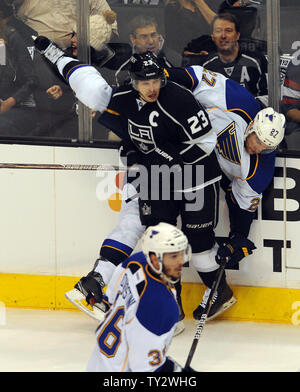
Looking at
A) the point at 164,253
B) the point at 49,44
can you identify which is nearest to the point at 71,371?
the point at 164,253

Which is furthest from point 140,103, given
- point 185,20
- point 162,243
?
point 162,243

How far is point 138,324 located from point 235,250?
1371 mm

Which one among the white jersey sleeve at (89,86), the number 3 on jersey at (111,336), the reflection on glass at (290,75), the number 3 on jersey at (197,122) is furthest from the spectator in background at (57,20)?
the number 3 on jersey at (111,336)

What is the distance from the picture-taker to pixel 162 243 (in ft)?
11.4

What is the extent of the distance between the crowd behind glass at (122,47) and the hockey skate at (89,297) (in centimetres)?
69

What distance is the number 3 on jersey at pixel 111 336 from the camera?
11.5 ft

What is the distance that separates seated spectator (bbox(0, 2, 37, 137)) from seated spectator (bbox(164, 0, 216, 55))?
0.71m

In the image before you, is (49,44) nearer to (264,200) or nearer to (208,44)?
(208,44)

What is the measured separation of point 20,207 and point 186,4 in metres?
1.27

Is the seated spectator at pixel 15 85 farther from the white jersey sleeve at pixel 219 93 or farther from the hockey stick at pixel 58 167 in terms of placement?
the white jersey sleeve at pixel 219 93

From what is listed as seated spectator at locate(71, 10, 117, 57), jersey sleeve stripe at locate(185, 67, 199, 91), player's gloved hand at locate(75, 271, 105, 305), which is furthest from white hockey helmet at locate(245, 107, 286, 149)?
player's gloved hand at locate(75, 271, 105, 305)

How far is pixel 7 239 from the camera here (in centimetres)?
520

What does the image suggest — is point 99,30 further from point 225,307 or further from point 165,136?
point 225,307

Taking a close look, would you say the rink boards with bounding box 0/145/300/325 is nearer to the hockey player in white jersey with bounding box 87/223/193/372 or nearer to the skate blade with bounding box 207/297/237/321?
the skate blade with bounding box 207/297/237/321
